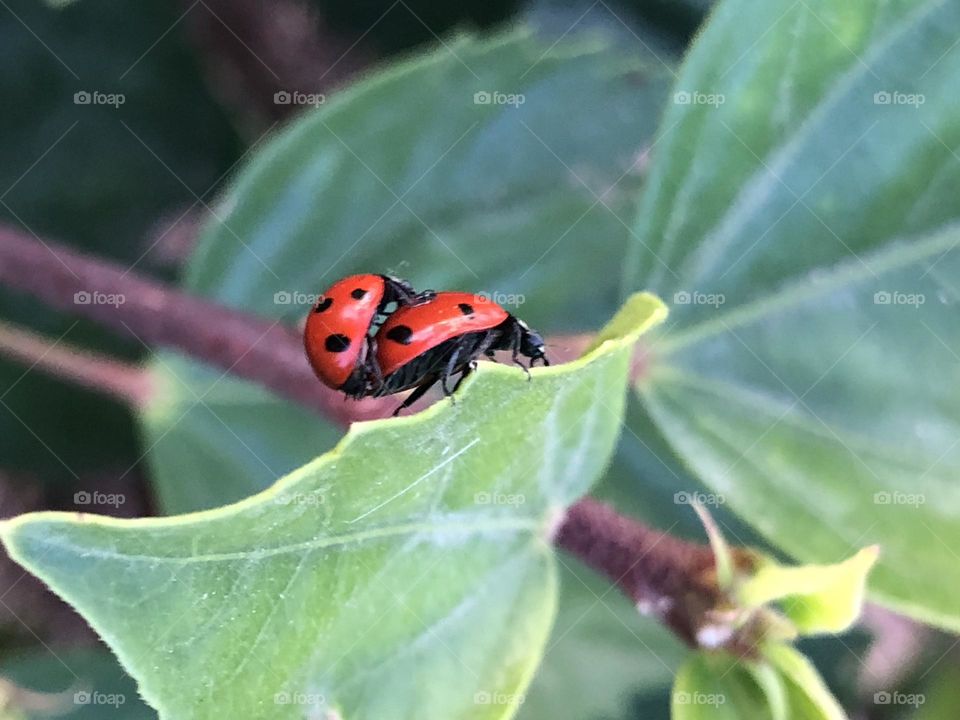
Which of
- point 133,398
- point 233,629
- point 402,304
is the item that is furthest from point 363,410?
point 133,398

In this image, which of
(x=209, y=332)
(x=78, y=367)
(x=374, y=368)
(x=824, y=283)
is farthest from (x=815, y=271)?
(x=78, y=367)

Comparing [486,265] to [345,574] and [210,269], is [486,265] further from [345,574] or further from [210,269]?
[345,574]

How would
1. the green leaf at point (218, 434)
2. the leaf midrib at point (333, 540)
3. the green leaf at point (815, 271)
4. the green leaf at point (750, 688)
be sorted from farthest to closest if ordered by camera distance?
the green leaf at point (218, 434)
the green leaf at point (815, 271)
the green leaf at point (750, 688)
the leaf midrib at point (333, 540)

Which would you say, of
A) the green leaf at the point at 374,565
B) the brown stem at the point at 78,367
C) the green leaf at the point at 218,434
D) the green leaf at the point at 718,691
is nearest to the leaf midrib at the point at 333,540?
the green leaf at the point at 374,565

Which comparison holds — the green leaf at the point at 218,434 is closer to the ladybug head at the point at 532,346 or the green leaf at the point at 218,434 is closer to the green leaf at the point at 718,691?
the ladybug head at the point at 532,346

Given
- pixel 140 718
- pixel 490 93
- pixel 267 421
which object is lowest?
pixel 140 718

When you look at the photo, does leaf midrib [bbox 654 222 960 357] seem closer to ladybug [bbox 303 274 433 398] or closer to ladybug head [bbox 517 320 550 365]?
ladybug head [bbox 517 320 550 365]

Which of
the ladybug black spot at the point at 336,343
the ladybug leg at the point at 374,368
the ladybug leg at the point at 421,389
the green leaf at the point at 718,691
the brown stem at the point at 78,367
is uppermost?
the ladybug black spot at the point at 336,343
